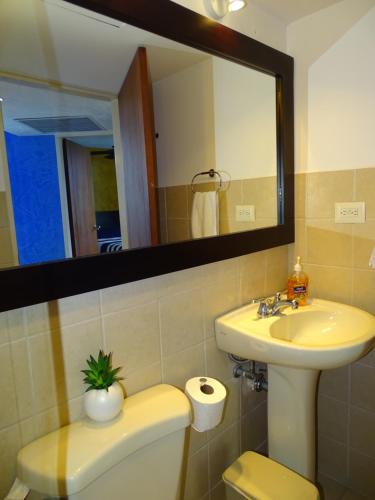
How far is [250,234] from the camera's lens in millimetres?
1340

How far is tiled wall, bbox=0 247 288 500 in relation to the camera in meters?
0.82

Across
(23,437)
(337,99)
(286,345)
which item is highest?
(337,99)

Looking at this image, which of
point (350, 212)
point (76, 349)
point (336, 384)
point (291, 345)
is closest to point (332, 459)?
point (336, 384)

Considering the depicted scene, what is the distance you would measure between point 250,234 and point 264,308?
0.30m

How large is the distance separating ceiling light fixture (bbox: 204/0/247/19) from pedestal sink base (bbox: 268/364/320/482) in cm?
128

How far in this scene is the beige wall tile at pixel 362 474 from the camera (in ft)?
4.79

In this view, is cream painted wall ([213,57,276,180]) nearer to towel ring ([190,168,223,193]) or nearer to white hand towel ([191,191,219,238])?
towel ring ([190,168,223,193])

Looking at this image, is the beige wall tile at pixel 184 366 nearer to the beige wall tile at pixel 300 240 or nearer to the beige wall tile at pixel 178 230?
the beige wall tile at pixel 178 230

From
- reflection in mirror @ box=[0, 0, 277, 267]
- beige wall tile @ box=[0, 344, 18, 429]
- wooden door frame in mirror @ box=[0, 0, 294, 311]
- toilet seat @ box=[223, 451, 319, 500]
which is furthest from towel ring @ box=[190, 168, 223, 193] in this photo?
toilet seat @ box=[223, 451, 319, 500]

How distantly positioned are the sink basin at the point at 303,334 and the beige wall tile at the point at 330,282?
0.06m

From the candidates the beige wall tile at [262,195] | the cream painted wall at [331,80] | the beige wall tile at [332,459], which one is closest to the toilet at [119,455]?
the beige wall tile at [262,195]

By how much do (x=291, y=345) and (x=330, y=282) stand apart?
0.57 m

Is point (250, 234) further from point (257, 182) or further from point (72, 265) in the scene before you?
point (72, 265)

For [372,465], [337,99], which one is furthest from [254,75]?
[372,465]
